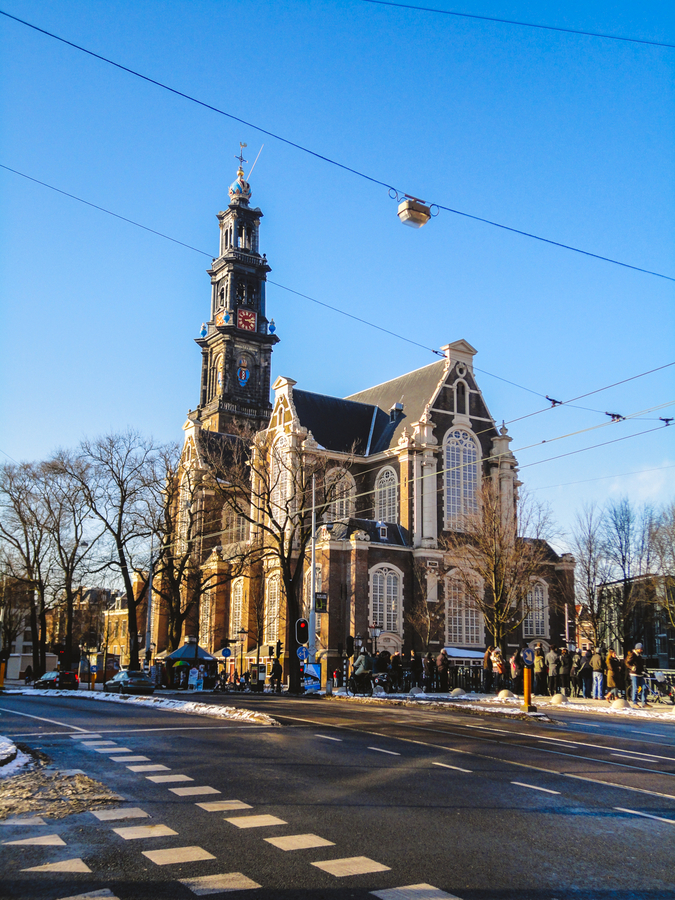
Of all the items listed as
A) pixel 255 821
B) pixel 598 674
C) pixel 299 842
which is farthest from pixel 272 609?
pixel 299 842

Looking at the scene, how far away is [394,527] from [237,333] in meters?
33.6

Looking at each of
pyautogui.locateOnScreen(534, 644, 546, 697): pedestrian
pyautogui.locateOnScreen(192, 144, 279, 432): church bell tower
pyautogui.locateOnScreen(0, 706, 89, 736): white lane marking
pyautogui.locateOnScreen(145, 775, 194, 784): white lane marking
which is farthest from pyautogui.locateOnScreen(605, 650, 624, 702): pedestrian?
pyautogui.locateOnScreen(192, 144, 279, 432): church bell tower

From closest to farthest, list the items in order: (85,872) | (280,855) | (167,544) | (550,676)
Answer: (85,872), (280,855), (550,676), (167,544)

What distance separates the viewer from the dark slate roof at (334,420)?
187ft

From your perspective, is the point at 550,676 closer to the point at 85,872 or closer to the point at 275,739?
the point at 275,739

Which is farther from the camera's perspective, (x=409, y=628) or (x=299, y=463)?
(x=409, y=628)

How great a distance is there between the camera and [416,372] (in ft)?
193

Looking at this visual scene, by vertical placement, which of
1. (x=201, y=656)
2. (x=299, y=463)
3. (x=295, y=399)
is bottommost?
(x=201, y=656)

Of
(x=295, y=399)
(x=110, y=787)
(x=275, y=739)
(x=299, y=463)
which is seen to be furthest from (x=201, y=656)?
(x=110, y=787)

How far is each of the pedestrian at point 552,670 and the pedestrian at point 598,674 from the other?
1.20m

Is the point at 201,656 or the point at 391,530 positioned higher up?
the point at 391,530

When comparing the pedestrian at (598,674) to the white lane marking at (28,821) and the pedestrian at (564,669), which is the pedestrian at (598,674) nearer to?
the pedestrian at (564,669)

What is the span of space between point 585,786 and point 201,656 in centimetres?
3216

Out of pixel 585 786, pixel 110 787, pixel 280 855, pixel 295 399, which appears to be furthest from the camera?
pixel 295 399
